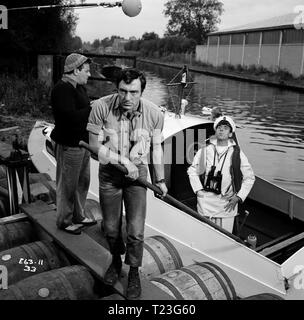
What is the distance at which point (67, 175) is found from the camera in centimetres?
459

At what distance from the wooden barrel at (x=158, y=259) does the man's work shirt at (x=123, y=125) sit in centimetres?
182

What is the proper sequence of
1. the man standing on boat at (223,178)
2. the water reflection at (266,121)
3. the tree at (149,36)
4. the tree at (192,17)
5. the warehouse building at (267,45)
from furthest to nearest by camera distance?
the tree at (149,36) → the tree at (192,17) → the warehouse building at (267,45) → the water reflection at (266,121) → the man standing on boat at (223,178)

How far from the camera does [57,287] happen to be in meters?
4.02

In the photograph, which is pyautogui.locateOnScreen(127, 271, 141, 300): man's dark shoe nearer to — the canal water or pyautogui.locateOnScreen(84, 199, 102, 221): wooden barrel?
pyautogui.locateOnScreen(84, 199, 102, 221): wooden barrel

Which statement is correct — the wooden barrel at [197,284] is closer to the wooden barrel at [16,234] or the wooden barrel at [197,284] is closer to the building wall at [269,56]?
the wooden barrel at [16,234]

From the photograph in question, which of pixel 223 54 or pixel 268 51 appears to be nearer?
pixel 268 51

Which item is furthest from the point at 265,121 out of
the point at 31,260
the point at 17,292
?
the point at 17,292

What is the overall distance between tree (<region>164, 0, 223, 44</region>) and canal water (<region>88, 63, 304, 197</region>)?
7072 cm

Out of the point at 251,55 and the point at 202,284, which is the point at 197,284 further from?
the point at 251,55

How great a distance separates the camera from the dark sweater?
13.8 ft

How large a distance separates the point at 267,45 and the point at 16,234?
4468 centimetres

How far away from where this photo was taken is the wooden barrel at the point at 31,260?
4.48 meters

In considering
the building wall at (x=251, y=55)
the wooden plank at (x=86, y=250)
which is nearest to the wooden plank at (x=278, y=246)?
the wooden plank at (x=86, y=250)
